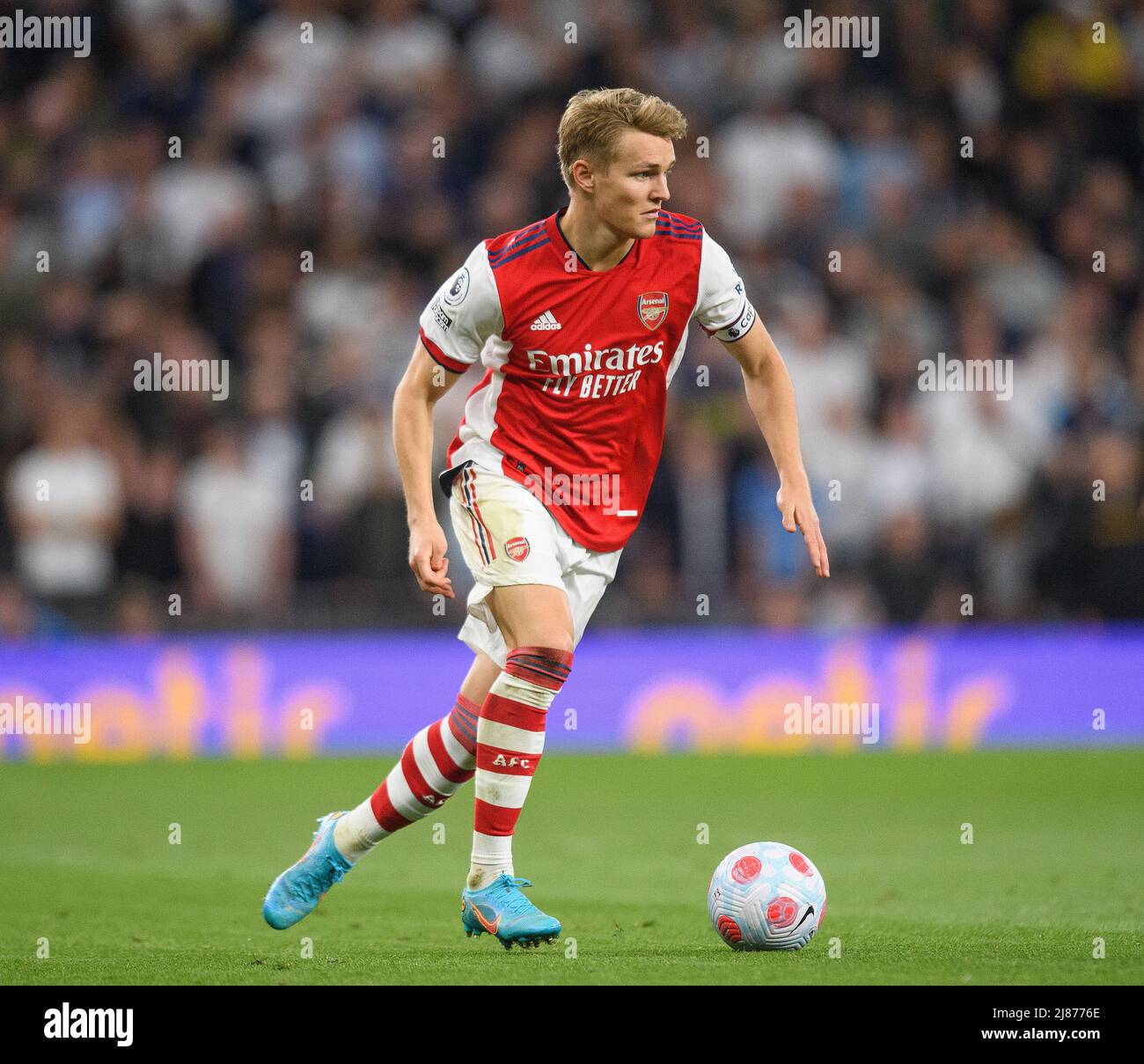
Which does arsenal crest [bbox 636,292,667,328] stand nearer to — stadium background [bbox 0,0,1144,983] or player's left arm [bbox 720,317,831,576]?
player's left arm [bbox 720,317,831,576]

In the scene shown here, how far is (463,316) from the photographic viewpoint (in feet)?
19.0

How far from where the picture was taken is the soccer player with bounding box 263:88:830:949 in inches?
222

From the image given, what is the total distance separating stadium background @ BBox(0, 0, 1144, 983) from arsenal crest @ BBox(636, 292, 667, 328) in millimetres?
2448

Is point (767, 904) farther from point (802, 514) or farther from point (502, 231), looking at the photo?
point (502, 231)

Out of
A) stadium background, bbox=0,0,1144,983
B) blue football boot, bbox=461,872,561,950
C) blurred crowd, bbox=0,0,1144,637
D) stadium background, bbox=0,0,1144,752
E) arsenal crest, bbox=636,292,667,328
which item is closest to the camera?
blue football boot, bbox=461,872,561,950

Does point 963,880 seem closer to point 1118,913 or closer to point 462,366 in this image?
point 1118,913

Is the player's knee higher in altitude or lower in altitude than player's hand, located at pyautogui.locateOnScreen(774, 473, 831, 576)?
lower

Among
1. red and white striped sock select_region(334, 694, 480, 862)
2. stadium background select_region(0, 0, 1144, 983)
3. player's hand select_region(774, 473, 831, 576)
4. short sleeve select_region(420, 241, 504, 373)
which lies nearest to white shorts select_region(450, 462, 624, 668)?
red and white striped sock select_region(334, 694, 480, 862)

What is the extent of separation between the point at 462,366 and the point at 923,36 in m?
10.9

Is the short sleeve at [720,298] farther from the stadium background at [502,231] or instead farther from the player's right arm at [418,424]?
the stadium background at [502,231]

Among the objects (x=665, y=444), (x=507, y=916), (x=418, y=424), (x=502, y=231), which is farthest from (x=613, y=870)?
(x=502, y=231)

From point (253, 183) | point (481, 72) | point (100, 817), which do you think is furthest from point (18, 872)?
point (481, 72)
